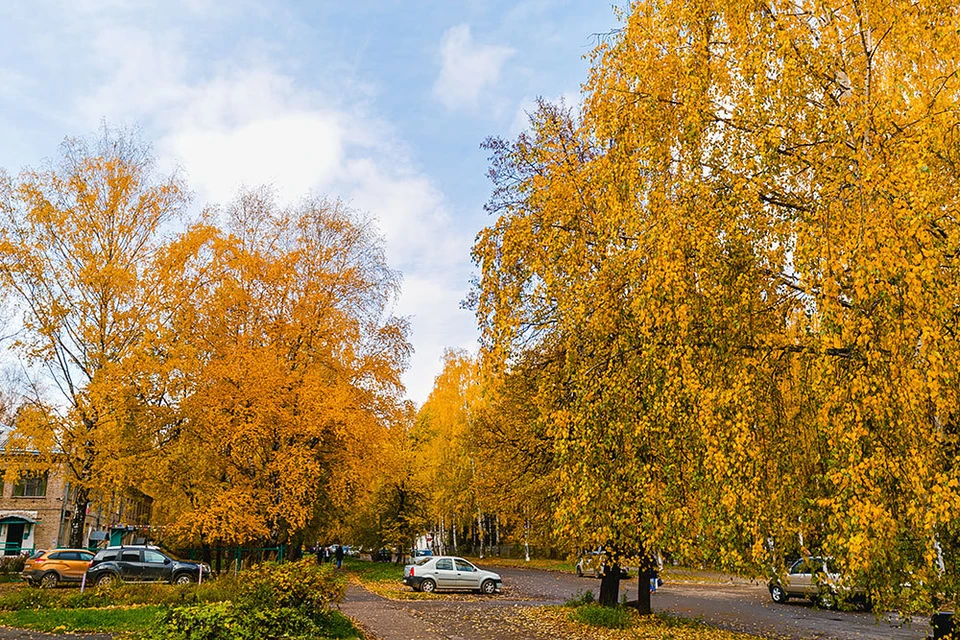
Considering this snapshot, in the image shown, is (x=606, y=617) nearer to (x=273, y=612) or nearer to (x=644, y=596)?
(x=644, y=596)

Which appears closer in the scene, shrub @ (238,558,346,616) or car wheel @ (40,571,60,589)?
shrub @ (238,558,346,616)

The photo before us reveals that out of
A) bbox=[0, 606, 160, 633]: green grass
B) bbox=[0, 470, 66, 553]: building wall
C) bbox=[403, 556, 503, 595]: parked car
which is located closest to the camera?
bbox=[0, 606, 160, 633]: green grass

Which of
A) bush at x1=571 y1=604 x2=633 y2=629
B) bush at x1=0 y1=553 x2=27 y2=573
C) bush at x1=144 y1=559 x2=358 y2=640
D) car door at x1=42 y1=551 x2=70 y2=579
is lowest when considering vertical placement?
bush at x1=0 y1=553 x2=27 y2=573

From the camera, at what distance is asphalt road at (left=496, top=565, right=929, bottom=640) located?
55.4 feet

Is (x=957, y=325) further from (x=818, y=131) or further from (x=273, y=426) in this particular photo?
(x=273, y=426)

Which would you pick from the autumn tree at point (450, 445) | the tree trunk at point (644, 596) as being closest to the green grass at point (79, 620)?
the tree trunk at point (644, 596)

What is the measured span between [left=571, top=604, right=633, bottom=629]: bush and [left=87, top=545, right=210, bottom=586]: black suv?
13.7 m

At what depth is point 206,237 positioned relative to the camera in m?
24.2

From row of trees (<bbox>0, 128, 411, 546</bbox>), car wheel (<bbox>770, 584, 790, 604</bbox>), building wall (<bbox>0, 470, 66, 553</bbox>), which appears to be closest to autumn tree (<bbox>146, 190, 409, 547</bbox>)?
row of trees (<bbox>0, 128, 411, 546</bbox>)

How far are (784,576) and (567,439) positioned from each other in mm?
2804

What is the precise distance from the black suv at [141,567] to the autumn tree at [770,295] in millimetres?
19451

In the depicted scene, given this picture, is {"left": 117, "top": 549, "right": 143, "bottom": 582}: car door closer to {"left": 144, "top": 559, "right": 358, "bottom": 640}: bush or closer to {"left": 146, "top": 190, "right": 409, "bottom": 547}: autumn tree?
{"left": 146, "top": 190, "right": 409, "bottom": 547}: autumn tree

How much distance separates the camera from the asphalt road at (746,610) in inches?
665

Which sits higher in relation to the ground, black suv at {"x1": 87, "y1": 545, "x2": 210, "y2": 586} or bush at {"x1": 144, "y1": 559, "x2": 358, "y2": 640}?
bush at {"x1": 144, "y1": 559, "x2": 358, "y2": 640}
